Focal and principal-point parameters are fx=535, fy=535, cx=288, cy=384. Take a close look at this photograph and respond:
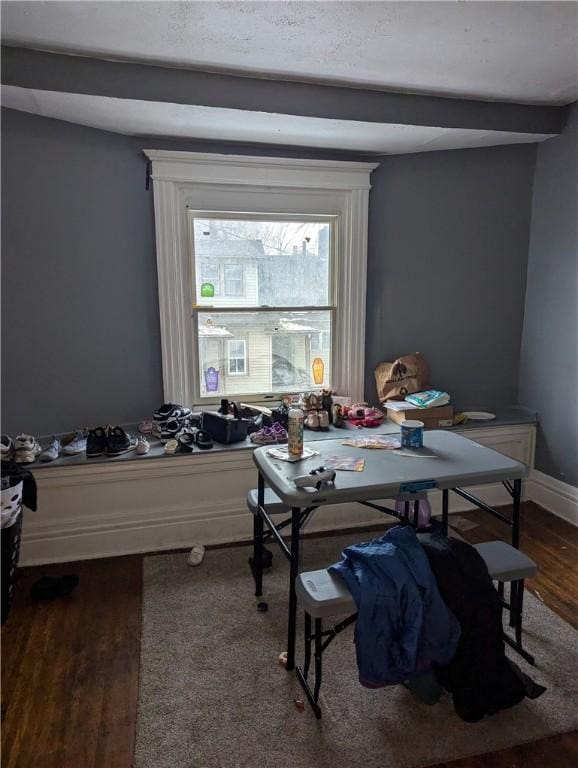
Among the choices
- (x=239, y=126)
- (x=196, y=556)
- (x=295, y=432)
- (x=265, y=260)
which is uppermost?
(x=239, y=126)

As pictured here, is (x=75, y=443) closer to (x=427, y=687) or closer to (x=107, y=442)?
(x=107, y=442)

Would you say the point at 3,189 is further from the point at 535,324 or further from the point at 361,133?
the point at 535,324

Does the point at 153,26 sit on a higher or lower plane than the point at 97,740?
higher

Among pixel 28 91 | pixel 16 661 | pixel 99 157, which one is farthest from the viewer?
pixel 99 157

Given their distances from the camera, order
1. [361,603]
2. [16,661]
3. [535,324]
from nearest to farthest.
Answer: [361,603] → [16,661] → [535,324]

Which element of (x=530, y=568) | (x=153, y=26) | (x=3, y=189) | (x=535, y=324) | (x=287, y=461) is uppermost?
(x=153, y=26)

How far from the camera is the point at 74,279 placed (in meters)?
3.15

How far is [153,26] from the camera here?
2199mm

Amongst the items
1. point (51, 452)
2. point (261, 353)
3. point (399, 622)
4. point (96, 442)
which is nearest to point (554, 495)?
point (261, 353)

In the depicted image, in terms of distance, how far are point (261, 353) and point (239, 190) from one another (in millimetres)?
1063

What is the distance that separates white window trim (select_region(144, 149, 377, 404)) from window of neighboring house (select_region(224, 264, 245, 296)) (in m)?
0.25

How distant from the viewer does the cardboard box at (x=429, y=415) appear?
11.3 feet

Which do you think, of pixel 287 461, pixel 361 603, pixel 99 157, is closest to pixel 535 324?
pixel 287 461

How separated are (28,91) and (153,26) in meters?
0.72
